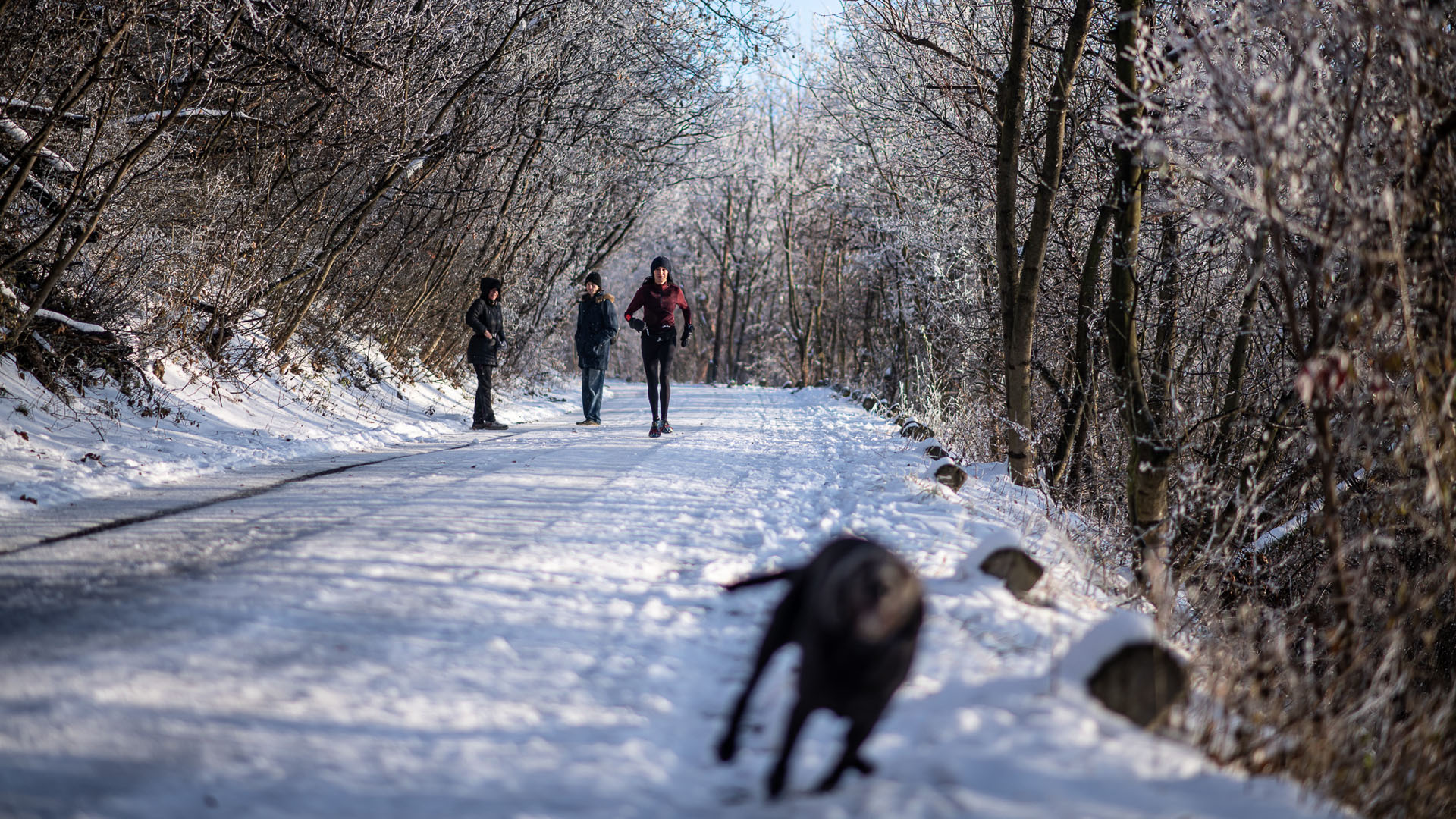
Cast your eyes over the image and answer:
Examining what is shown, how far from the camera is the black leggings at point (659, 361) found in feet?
38.0

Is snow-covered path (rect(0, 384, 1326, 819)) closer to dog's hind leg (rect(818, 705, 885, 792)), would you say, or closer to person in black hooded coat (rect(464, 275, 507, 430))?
dog's hind leg (rect(818, 705, 885, 792))

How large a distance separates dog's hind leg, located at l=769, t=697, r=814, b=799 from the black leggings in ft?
30.4

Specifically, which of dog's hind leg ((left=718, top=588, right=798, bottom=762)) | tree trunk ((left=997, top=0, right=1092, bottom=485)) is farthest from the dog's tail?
tree trunk ((left=997, top=0, right=1092, bottom=485))

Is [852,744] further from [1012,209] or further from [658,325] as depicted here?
[658,325]

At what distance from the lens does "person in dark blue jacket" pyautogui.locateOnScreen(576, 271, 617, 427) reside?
41.6 feet

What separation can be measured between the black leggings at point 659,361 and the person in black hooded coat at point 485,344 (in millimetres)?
2618

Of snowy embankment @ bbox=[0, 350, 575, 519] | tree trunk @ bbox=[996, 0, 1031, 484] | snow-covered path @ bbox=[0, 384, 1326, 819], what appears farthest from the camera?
tree trunk @ bbox=[996, 0, 1031, 484]

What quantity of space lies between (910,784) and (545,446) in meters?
7.68

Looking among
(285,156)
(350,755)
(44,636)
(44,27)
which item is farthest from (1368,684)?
(285,156)

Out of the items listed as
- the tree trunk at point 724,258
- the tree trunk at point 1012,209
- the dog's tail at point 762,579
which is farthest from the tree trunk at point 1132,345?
the tree trunk at point 724,258

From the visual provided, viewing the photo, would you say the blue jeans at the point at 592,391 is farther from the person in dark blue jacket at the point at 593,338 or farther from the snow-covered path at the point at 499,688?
the snow-covered path at the point at 499,688

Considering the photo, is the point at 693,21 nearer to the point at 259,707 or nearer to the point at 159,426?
the point at 159,426

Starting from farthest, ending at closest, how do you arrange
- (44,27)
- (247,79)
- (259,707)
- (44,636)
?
1. (247,79)
2. (44,27)
3. (44,636)
4. (259,707)

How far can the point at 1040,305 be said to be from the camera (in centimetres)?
1030
